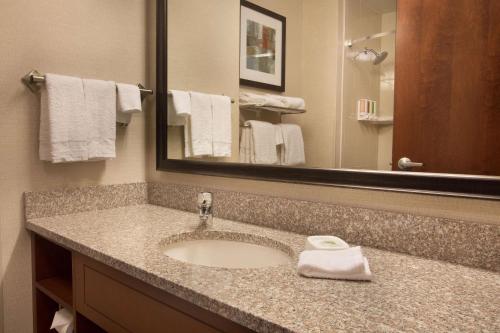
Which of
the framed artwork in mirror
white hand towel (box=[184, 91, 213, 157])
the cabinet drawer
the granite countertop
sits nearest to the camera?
the granite countertop

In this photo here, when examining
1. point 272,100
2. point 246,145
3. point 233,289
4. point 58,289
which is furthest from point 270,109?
point 58,289

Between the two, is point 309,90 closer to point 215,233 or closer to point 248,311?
point 215,233

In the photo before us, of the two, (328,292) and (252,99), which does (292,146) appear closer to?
(252,99)

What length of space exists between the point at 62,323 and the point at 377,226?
1.05 meters

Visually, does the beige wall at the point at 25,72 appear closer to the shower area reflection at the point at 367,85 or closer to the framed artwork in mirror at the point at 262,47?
the framed artwork in mirror at the point at 262,47

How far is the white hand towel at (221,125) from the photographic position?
1340 millimetres

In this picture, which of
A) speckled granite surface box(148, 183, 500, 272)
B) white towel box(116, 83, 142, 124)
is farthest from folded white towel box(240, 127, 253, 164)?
white towel box(116, 83, 142, 124)

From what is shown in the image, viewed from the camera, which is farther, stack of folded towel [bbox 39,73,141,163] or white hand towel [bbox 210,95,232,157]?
white hand towel [bbox 210,95,232,157]

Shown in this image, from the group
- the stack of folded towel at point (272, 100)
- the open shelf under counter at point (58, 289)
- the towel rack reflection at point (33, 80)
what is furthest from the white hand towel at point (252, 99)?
the open shelf under counter at point (58, 289)

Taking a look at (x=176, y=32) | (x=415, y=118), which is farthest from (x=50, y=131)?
(x=415, y=118)

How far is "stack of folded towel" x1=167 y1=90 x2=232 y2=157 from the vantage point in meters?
1.37

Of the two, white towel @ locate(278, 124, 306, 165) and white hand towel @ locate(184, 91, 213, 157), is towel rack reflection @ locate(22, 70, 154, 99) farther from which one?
white towel @ locate(278, 124, 306, 165)

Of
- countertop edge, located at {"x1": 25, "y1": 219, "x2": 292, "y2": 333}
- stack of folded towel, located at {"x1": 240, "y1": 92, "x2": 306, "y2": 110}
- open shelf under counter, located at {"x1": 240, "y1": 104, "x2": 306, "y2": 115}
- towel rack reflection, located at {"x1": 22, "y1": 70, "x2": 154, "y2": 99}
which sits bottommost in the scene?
countertop edge, located at {"x1": 25, "y1": 219, "x2": 292, "y2": 333}

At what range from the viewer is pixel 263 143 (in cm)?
121
